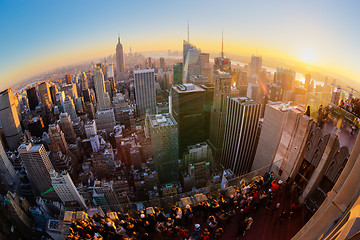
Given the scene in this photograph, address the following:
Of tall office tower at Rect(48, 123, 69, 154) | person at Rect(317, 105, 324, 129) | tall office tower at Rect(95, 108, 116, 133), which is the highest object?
person at Rect(317, 105, 324, 129)

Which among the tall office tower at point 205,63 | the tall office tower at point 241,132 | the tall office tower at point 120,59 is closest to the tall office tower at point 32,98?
the tall office tower at point 120,59

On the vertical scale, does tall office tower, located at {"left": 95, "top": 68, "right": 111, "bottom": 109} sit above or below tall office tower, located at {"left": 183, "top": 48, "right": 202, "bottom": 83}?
below

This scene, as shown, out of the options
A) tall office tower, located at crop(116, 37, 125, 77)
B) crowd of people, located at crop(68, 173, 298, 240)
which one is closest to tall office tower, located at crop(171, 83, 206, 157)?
crowd of people, located at crop(68, 173, 298, 240)

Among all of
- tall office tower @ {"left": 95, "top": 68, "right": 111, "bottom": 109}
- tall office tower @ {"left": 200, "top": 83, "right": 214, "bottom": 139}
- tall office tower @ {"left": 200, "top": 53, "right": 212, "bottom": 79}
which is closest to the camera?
tall office tower @ {"left": 200, "top": 83, "right": 214, "bottom": 139}

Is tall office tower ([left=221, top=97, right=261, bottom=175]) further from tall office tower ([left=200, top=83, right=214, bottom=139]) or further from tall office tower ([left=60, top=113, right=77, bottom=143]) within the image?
tall office tower ([left=60, top=113, right=77, bottom=143])

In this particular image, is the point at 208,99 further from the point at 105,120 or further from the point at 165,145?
the point at 105,120

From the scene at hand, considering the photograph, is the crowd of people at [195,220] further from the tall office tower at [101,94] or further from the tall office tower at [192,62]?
the tall office tower at [192,62]
